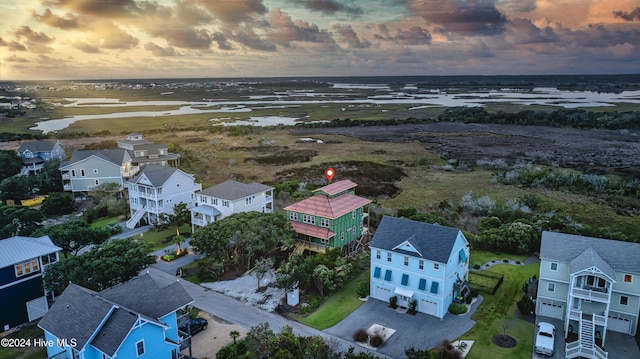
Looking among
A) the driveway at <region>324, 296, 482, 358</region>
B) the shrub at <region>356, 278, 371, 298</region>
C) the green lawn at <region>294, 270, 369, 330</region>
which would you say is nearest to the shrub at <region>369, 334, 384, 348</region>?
the driveway at <region>324, 296, 482, 358</region>

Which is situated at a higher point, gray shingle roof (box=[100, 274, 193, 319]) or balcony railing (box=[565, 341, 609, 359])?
gray shingle roof (box=[100, 274, 193, 319])

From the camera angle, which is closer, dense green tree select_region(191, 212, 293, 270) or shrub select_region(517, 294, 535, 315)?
shrub select_region(517, 294, 535, 315)

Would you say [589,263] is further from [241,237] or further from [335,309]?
[241,237]

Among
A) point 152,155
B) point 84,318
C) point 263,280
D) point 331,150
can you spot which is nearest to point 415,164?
point 331,150

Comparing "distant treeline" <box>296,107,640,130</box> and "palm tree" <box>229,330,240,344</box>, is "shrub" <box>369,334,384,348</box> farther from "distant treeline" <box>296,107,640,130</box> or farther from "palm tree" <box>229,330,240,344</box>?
"distant treeline" <box>296,107,640,130</box>

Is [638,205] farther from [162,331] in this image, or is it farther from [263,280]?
[162,331]
